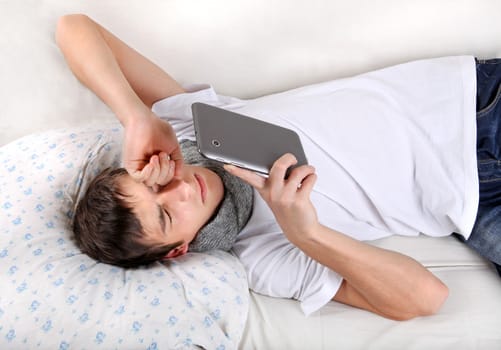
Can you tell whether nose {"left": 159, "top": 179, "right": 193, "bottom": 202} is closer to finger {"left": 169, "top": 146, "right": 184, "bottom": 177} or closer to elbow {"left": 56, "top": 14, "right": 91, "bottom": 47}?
finger {"left": 169, "top": 146, "right": 184, "bottom": 177}

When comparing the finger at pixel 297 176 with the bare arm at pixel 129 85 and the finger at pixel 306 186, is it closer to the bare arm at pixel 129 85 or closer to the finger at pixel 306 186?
the finger at pixel 306 186

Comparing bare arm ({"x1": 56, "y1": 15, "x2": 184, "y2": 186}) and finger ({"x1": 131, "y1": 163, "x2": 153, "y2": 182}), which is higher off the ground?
bare arm ({"x1": 56, "y1": 15, "x2": 184, "y2": 186})

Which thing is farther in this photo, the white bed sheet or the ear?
the ear

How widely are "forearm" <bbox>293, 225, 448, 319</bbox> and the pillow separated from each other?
0.67 feet

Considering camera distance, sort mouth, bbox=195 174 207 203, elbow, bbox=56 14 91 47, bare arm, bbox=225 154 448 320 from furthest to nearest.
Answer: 1. elbow, bbox=56 14 91 47
2. mouth, bbox=195 174 207 203
3. bare arm, bbox=225 154 448 320

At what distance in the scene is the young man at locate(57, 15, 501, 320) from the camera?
1011 mm

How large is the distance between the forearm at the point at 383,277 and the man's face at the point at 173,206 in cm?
22

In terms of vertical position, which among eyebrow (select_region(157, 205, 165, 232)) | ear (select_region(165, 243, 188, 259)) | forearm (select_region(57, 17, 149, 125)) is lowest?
ear (select_region(165, 243, 188, 259))

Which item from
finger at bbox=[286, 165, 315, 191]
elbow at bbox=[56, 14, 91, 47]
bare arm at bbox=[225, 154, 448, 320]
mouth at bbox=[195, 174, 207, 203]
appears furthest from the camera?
elbow at bbox=[56, 14, 91, 47]

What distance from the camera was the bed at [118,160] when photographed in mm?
959

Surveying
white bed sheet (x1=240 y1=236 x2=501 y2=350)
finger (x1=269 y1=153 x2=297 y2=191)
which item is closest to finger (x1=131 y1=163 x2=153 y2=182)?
finger (x1=269 y1=153 x2=297 y2=191)

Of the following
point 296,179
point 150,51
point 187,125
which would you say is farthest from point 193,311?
point 150,51

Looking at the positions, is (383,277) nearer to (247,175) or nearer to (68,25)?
(247,175)

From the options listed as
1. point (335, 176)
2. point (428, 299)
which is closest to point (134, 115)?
point (335, 176)
